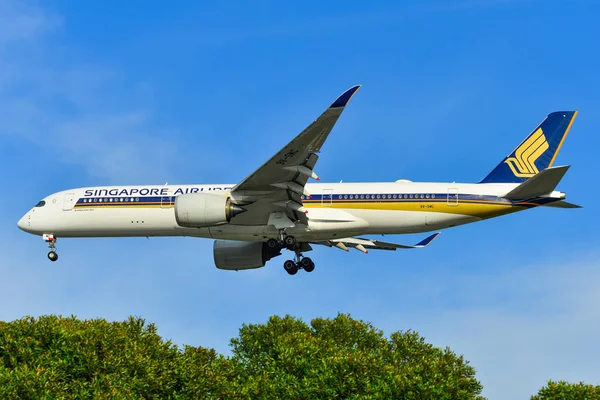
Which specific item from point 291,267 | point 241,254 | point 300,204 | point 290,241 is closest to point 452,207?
point 300,204

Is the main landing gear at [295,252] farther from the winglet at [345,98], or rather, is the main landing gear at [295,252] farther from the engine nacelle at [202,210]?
the winglet at [345,98]

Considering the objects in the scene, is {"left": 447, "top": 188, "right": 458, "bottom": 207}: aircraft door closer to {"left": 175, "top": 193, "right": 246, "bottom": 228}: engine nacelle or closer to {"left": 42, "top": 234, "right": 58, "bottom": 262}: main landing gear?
{"left": 175, "top": 193, "right": 246, "bottom": 228}: engine nacelle

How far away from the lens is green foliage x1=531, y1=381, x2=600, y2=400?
41.8 metres

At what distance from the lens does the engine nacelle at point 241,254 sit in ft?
149

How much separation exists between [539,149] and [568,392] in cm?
1105

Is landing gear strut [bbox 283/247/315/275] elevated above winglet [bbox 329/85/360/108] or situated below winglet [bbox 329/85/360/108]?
below

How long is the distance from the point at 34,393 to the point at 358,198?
15680mm

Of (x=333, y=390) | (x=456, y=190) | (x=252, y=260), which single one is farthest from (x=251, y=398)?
(x=456, y=190)

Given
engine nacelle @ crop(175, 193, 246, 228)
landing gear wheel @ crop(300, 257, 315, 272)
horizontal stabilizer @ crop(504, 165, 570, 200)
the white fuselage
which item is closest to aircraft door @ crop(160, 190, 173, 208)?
the white fuselage

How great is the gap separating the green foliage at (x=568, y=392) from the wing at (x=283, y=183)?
1371cm

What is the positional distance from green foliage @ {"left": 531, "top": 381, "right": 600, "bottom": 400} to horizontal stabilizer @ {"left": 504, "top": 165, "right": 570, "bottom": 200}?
30.7ft

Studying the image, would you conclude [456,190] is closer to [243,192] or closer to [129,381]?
[243,192]

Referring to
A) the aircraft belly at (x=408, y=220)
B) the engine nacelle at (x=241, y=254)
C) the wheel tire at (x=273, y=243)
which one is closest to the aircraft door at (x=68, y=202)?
the engine nacelle at (x=241, y=254)

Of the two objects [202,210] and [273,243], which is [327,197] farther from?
[202,210]
